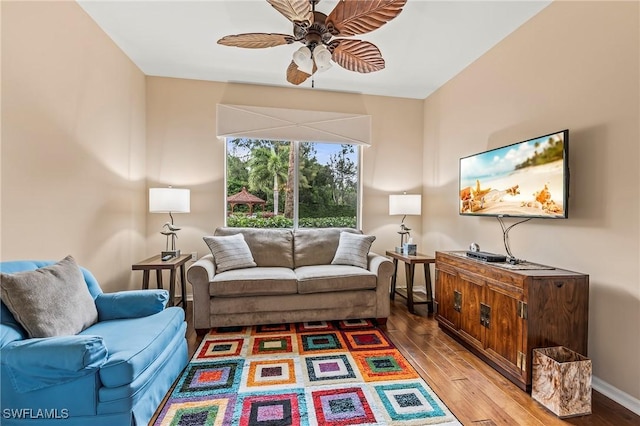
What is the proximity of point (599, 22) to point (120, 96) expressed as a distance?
397 cm

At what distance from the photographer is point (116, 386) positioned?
1394mm

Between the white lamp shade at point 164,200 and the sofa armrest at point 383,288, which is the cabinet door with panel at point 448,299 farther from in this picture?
the white lamp shade at point 164,200

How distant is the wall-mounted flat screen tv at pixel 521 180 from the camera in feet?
6.68

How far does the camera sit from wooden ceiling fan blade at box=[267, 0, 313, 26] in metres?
1.67

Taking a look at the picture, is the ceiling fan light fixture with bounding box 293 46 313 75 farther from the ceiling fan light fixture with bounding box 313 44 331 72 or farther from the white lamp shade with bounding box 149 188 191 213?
the white lamp shade with bounding box 149 188 191 213

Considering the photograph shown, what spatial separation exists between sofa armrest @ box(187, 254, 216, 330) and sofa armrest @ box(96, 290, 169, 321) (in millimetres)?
585

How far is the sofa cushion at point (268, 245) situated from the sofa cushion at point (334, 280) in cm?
48

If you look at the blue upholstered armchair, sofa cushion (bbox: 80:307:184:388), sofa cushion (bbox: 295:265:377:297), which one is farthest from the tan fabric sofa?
the blue upholstered armchair

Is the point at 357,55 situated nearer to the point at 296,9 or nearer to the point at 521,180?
the point at 296,9

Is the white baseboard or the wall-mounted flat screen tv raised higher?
the wall-mounted flat screen tv

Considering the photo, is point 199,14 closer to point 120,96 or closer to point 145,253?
point 120,96

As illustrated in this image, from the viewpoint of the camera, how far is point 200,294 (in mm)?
2678

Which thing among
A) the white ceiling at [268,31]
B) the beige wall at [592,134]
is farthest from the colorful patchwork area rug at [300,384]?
the white ceiling at [268,31]

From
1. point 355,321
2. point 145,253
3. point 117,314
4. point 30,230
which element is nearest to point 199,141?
point 145,253
